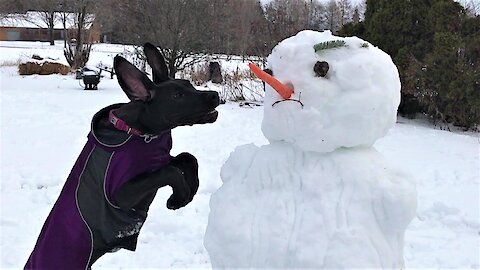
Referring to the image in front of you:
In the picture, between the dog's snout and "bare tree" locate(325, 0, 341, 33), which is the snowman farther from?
"bare tree" locate(325, 0, 341, 33)

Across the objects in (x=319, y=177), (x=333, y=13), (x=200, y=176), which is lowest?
(x=200, y=176)

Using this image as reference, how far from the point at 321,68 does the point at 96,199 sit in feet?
3.63

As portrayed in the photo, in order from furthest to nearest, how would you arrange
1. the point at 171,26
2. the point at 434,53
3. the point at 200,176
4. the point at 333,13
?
the point at 333,13, the point at 171,26, the point at 434,53, the point at 200,176

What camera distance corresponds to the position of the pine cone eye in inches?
82.9

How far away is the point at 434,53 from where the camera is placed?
9.04m

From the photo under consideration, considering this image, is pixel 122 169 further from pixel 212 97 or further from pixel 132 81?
pixel 212 97

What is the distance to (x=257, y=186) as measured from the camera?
2143 millimetres

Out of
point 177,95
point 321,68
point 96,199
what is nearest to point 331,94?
point 321,68

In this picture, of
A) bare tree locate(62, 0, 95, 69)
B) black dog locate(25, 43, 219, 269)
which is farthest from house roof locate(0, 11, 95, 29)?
black dog locate(25, 43, 219, 269)

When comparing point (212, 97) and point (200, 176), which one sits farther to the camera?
point (200, 176)

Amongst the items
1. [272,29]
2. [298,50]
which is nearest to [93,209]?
[298,50]

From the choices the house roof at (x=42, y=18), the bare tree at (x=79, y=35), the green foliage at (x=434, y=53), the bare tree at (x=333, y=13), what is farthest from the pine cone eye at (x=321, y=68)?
the bare tree at (x=333, y=13)

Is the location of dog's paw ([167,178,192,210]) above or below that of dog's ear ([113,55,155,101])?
below

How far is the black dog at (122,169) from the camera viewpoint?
2.23m
